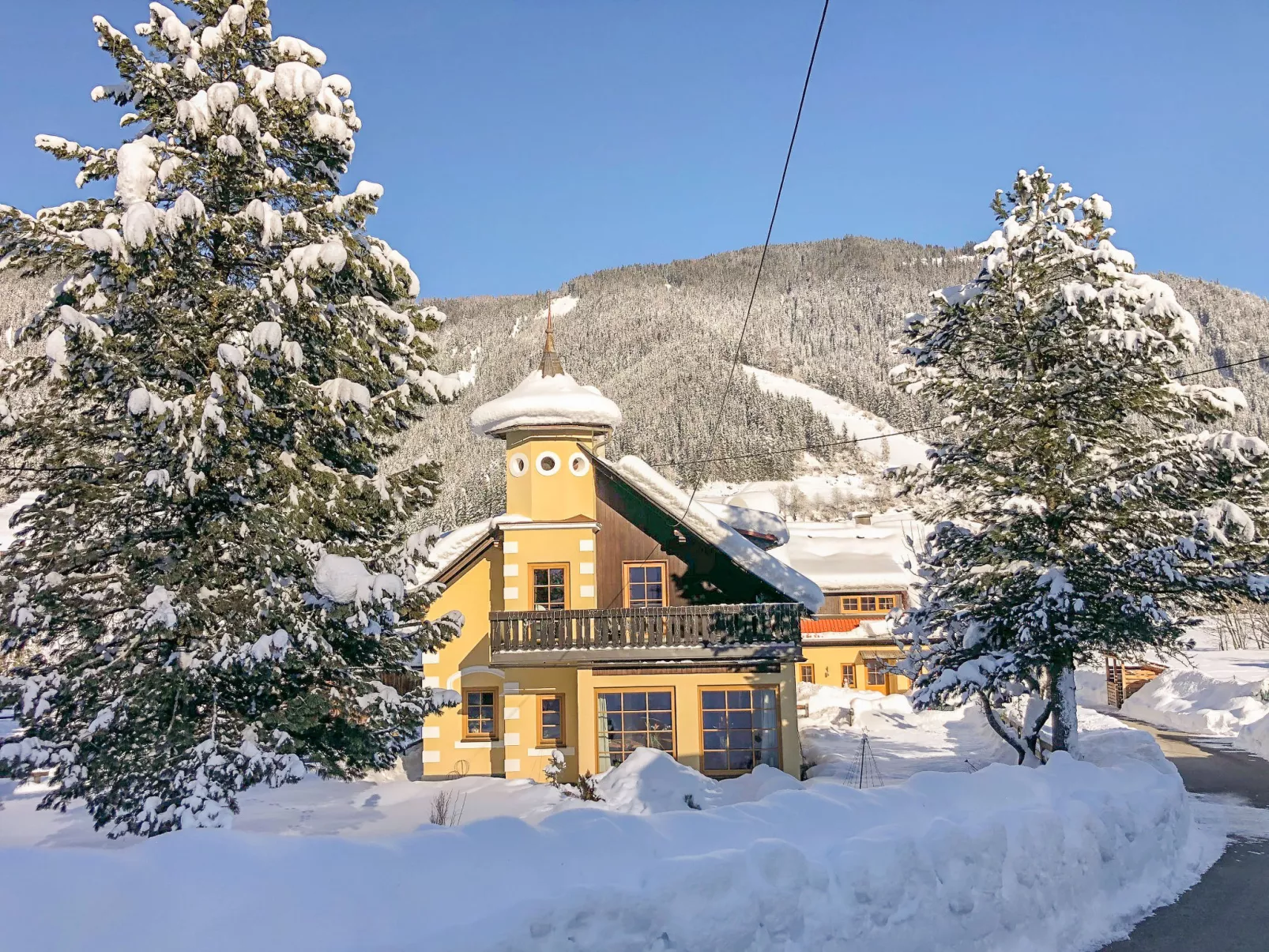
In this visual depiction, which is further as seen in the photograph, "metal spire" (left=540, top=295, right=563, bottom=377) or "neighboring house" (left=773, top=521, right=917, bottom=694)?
"neighboring house" (left=773, top=521, right=917, bottom=694)

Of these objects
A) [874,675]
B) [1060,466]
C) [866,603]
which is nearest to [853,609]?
[866,603]

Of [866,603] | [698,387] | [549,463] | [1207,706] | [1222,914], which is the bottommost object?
[1207,706]

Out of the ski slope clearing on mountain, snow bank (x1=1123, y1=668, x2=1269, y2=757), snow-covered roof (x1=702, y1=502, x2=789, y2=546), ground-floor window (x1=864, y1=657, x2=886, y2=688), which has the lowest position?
snow bank (x1=1123, y1=668, x2=1269, y2=757)

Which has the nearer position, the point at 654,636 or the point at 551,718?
the point at 654,636

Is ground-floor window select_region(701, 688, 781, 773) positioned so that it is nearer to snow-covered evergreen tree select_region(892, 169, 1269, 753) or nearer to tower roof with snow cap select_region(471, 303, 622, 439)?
snow-covered evergreen tree select_region(892, 169, 1269, 753)

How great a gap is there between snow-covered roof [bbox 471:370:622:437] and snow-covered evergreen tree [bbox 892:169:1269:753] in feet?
24.7

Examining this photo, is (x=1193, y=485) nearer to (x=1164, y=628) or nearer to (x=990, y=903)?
(x=1164, y=628)

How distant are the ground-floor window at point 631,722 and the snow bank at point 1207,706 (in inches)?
612

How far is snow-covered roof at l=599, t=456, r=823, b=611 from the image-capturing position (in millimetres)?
18703

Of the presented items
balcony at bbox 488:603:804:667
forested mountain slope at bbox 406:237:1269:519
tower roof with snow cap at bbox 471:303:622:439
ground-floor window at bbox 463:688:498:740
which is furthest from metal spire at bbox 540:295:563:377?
forested mountain slope at bbox 406:237:1269:519

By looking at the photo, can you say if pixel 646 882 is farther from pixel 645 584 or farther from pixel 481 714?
pixel 481 714

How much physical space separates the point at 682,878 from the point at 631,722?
13325 mm

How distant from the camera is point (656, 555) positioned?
20.3 meters

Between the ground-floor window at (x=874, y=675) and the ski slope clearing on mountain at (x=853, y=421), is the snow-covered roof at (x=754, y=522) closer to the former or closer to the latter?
the ground-floor window at (x=874, y=675)
